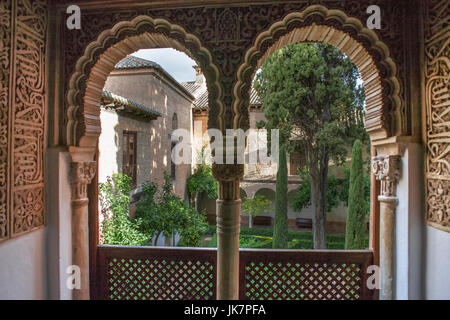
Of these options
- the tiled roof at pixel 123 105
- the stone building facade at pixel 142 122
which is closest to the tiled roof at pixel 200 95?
the stone building facade at pixel 142 122

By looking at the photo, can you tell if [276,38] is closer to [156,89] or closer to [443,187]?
[443,187]

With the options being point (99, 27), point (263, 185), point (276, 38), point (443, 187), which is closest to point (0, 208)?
point (99, 27)

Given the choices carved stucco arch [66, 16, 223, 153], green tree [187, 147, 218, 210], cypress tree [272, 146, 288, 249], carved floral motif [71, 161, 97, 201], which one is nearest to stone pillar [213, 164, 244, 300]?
carved stucco arch [66, 16, 223, 153]

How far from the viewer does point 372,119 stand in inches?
98.8

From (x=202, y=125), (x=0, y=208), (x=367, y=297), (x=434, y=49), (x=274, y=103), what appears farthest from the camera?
(x=202, y=125)

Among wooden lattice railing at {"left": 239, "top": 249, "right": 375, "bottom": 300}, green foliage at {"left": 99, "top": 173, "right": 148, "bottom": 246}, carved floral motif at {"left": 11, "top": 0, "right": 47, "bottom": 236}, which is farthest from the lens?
green foliage at {"left": 99, "top": 173, "right": 148, "bottom": 246}

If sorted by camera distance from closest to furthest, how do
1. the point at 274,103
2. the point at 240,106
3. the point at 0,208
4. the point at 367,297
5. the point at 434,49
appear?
the point at 0,208 → the point at 434,49 → the point at 240,106 → the point at 367,297 → the point at 274,103

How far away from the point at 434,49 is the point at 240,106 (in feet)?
5.43

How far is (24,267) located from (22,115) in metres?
1.27

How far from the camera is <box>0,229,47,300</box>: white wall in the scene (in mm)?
2111

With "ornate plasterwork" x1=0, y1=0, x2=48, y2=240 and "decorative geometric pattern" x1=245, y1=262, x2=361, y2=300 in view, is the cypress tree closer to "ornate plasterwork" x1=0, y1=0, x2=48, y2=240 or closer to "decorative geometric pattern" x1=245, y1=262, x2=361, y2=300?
"decorative geometric pattern" x1=245, y1=262, x2=361, y2=300

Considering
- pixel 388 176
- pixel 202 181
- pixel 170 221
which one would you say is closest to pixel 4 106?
pixel 388 176

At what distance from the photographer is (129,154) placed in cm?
738

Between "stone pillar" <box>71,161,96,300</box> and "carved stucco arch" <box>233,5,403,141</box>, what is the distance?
62.7 inches
